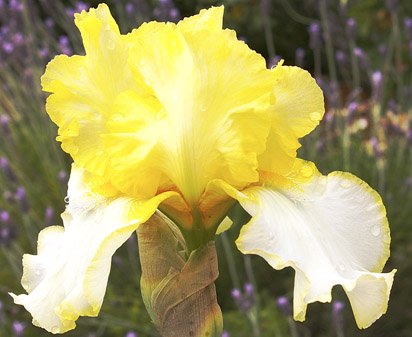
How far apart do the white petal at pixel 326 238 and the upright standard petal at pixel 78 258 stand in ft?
0.43

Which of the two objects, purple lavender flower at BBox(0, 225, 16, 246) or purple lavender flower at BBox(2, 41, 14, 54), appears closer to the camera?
purple lavender flower at BBox(0, 225, 16, 246)

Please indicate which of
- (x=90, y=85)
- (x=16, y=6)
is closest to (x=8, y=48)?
(x=16, y=6)

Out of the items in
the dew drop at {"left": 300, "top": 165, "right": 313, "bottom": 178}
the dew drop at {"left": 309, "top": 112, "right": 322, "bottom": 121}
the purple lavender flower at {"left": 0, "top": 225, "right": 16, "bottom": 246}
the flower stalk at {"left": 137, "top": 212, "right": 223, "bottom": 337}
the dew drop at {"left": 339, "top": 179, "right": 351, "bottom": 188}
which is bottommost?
the purple lavender flower at {"left": 0, "top": 225, "right": 16, "bottom": 246}

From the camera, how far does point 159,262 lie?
43.1 inches

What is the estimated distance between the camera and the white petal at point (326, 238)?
37.7 inches

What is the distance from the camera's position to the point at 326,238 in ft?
3.27

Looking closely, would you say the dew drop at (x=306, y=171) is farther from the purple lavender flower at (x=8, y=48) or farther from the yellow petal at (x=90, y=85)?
the purple lavender flower at (x=8, y=48)

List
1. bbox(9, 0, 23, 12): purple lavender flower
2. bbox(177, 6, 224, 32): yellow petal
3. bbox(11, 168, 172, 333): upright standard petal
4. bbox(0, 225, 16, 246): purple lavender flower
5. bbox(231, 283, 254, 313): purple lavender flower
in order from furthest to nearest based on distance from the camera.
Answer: bbox(9, 0, 23, 12): purple lavender flower → bbox(0, 225, 16, 246): purple lavender flower → bbox(231, 283, 254, 313): purple lavender flower → bbox(177, 6, 224, 32): yellow petal → bbox(11, 168, 172, 333): upright standard petal

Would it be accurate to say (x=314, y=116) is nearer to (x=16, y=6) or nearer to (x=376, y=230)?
(x=376, y=230)

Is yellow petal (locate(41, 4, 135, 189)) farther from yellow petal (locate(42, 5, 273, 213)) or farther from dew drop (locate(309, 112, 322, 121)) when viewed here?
dew drop (locate(309, 112, 322, 121))

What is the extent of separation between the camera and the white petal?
3.14 feet

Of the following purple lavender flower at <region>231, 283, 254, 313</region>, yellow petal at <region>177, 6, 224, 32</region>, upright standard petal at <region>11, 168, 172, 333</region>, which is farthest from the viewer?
purple lavender flower at <region>231, 283, 254, 313</region>

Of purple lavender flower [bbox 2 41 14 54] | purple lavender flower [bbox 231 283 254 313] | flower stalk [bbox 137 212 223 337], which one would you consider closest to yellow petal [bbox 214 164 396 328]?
flower stalk [bbox 137 212 223 337]

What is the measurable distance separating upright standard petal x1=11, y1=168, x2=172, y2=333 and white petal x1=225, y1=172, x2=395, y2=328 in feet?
0.43
